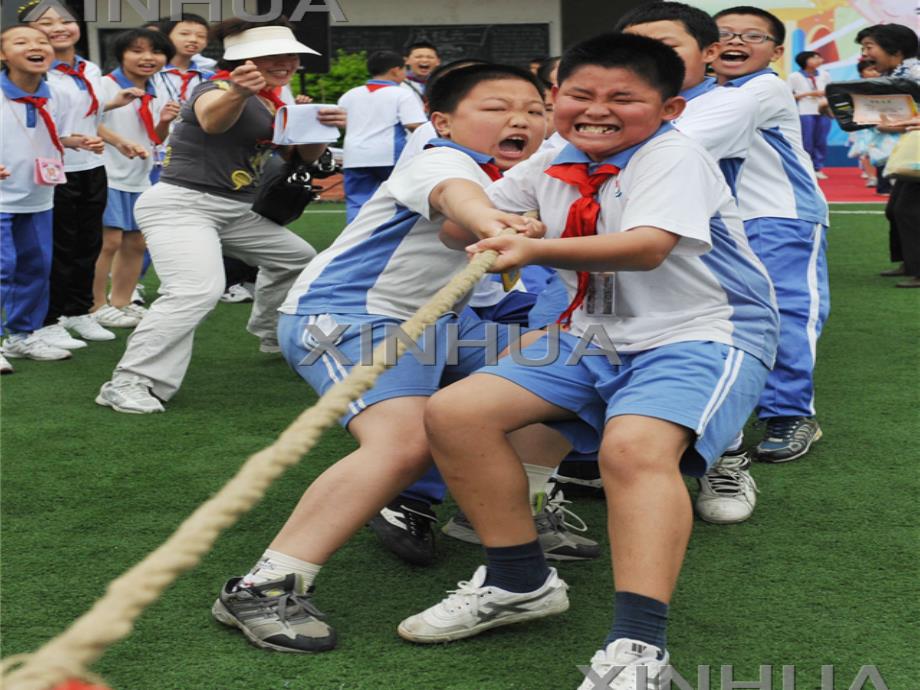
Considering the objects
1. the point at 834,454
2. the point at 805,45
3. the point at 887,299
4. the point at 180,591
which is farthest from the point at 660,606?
the point at 805,45

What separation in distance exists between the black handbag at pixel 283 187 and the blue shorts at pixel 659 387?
94.1 inches

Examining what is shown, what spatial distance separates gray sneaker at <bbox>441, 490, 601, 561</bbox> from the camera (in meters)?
3.12

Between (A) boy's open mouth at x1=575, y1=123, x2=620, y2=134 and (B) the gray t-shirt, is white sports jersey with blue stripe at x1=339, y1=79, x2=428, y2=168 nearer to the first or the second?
(B) the gray t-shirt

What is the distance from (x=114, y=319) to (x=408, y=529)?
400 cm

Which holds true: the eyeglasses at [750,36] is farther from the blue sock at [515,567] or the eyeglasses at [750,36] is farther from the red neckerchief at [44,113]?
the red neckerchief at [44,113]

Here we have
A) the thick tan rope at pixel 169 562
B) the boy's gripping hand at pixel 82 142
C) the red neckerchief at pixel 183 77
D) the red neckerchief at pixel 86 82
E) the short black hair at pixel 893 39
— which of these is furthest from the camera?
the short black hair at pixel 893 39

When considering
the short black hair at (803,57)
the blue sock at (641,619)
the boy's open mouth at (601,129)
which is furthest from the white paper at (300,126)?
the short black hair at (803,57)

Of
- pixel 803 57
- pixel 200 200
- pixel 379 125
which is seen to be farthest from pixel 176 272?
pixel 803 57

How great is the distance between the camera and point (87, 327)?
6289 millimetres

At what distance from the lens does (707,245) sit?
8.13ft

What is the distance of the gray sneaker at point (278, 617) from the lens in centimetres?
254

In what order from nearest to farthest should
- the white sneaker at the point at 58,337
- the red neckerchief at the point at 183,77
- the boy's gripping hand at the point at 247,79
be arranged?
the boy's gripping hand at the point at 247,79 < the white sneaker at the point at 58,337 < the red neckerchief at the point at 183,77

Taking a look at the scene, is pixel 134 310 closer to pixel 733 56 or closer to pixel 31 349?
pixel 31 349

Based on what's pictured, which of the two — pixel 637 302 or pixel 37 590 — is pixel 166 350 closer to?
pixel 37 590
